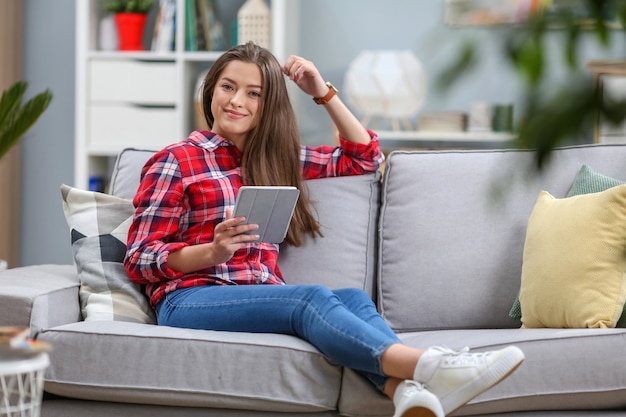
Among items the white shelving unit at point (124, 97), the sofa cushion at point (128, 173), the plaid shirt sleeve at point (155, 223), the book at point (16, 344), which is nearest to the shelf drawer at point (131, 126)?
the white shelving unit at point (124, 97)

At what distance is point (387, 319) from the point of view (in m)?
2.25

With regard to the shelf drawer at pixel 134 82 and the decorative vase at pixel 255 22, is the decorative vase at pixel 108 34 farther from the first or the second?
the decorative vase at pixel 255 22

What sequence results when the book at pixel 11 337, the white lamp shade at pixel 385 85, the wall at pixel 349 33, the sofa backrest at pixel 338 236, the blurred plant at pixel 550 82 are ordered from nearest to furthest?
1. the blurred plant at pixel 550 82
2. the book at pixel 11 337
3. the sofa backrest at pixel 338 236
4. the white lamp shade at pixel 385 85
5. the wall at pixel 349 33

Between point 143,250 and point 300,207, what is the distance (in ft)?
1.45

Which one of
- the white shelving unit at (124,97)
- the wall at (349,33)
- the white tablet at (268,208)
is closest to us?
the white tablet at (268,208)

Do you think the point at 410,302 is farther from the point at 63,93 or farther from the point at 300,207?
the point at 63,93

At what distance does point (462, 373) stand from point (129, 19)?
2.94 meters

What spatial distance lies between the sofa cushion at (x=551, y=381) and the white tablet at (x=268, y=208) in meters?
0.42

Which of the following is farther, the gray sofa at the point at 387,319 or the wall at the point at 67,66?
the wall at the point at 67,66

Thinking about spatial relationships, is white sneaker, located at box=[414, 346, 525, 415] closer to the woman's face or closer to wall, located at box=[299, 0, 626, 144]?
the woman's face

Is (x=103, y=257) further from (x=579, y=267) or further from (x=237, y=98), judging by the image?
(x=579, y=267)

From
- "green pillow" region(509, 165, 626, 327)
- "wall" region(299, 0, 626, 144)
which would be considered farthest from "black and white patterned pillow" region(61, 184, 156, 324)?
"wall" region(299, 0, 626, 144)

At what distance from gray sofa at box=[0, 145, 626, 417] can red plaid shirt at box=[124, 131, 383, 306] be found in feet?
0.50

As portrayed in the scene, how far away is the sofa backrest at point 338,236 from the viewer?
2.28 m
